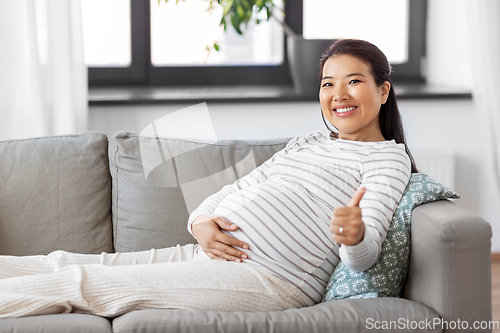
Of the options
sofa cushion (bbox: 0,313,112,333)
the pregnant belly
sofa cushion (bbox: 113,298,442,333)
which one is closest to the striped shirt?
the pregnant belly

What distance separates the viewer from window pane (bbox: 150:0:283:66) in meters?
2.57

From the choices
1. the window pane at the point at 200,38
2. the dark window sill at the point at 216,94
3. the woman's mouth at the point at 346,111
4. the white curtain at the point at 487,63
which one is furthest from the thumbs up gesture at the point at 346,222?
the window pane at the point at 200,38

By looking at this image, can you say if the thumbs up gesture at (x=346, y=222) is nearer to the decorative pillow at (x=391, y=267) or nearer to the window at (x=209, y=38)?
the decorative pillow at (x=391, y=267)

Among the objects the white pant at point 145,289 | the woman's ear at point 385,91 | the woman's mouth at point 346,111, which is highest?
the woman's ear at point 385,91

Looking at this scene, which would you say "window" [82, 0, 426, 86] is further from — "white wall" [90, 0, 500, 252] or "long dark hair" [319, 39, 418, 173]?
"long dark hair" [319, 39, 418, 173]

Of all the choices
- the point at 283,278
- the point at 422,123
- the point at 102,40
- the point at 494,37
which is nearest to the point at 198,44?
the point at 102,40

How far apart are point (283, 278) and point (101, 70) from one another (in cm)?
162

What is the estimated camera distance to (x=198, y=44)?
261 centimetres

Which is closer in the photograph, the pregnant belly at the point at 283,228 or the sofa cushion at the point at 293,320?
the sofa cushion at the point at 293,320

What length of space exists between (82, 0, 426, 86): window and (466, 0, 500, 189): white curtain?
430mm

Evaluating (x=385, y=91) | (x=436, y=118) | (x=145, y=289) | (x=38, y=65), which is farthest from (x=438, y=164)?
(x=38, y=65)

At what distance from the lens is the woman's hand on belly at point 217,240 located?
4.41ft

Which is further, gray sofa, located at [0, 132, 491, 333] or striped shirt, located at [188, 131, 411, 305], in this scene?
gray sofa, located at [0, 132, 491, 333]

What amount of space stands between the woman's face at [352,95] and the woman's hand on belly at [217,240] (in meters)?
0.44
